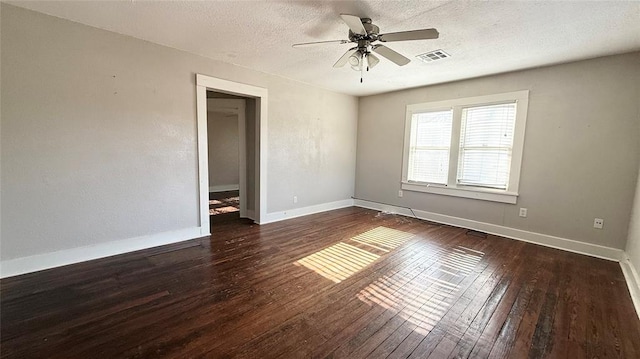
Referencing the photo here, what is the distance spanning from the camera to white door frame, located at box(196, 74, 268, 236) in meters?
3.55

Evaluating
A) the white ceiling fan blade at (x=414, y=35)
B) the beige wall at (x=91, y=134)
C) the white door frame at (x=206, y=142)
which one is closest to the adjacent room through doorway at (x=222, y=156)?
the white door frame at (x=206, y=142)

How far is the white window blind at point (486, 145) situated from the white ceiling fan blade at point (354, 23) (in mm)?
2916

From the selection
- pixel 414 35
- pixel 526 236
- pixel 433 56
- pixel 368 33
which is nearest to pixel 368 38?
pixel 368 33

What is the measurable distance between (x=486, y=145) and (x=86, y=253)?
560cm

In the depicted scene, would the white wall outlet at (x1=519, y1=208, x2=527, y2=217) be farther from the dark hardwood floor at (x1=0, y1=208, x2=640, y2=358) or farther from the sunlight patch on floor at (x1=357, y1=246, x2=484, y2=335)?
the sunlight patch on floor at (x1=357, y1=246, x2=484, y2=335)

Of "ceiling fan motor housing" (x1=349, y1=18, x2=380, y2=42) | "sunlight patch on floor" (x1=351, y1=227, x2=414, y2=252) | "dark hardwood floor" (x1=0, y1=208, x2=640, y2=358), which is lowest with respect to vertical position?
"dark hardwood floor" (x1=0, y1=208, x2=640, y2=358)

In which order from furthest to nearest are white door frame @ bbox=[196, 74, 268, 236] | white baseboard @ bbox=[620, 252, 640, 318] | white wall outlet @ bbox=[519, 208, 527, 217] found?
white wall outlet @ bbox=[519, 208, 527, 217] → white door frame @ bbox=[196, 74, 268, 236] → white baseboard @ bbox=[620, 252, 640, 318]

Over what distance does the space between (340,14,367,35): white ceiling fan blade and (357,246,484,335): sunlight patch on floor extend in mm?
2353

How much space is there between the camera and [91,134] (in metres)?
2.79

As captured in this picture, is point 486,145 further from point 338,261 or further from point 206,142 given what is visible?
point 206,142

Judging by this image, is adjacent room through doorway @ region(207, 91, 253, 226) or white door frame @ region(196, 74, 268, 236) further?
adjacent room through doorway @ region(207, 91, 253, 226)

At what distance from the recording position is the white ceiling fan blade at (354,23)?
6.79ft

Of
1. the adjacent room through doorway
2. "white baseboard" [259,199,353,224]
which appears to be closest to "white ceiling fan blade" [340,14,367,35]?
"white baseboard" [259,199,353,224]

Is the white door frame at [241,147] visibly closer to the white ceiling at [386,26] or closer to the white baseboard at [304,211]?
the white baseboard at [304,211]
